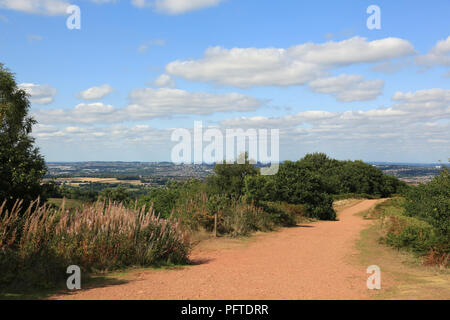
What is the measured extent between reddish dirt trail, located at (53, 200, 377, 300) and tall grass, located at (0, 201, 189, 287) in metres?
0.77

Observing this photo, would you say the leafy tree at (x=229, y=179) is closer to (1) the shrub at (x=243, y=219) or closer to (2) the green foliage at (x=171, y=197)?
(2) the green foliage at (x=171, y=197)

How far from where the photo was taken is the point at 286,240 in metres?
16.0

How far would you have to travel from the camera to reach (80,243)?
28.7ft

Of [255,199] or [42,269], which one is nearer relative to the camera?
[42,269]

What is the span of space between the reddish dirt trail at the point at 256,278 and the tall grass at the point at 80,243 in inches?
30.3

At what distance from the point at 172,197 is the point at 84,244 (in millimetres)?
11359

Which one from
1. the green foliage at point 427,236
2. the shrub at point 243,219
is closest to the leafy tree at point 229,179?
the shrub at point 243,219

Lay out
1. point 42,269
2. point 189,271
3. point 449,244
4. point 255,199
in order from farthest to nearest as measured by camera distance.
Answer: point 255,199 < point 449,244 < point 189,271 < point 42,269

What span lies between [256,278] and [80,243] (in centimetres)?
391

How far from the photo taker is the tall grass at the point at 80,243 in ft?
24.5
